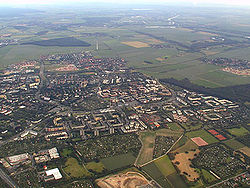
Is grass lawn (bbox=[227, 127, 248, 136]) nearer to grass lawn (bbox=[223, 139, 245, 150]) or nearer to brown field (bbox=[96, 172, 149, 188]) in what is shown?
grass lawn (bbox=[223, 139, 245, 150])

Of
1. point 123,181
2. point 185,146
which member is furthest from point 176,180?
point 185,146

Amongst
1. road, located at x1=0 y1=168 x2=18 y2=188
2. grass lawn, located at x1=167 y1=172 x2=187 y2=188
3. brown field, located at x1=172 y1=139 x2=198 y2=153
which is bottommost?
grass lawn, located at x1=167 y1=172 x2=187 y2=188

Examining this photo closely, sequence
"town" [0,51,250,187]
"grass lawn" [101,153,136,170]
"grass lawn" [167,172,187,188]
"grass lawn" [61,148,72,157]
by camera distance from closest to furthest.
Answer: "grass lawn" [167,172,187,188]
"grass lawn" [101,153,136,170]
"town" [0,51,250,187]
"grass lawn" [61,148,72,157]

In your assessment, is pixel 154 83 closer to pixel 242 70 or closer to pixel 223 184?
pixel 242 70

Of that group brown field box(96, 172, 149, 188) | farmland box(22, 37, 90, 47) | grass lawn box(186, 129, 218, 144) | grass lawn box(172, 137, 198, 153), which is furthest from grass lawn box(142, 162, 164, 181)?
farmland box(22, 37, 90, 47)

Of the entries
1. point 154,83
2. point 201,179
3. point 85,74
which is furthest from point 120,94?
point 201,179

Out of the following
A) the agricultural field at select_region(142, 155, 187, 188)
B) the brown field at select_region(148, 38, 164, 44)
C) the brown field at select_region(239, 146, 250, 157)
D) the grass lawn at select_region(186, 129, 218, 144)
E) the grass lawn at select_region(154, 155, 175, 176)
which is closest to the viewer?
the agricultural field at select_region(142, 155, 187, 188)

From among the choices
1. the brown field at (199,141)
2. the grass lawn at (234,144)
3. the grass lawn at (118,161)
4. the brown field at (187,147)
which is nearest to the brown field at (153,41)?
the brown field at (199,141)

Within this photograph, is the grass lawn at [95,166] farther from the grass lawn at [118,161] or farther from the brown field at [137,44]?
the brown field at [137,44]
